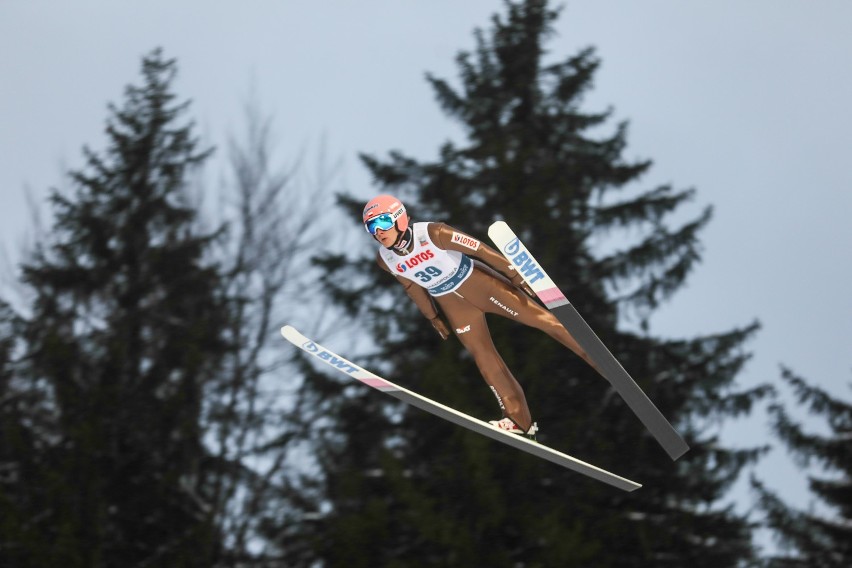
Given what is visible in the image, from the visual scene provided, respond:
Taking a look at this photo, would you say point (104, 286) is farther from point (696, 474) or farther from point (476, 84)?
point (696, 474)

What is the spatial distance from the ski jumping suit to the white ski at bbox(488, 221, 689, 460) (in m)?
0.12

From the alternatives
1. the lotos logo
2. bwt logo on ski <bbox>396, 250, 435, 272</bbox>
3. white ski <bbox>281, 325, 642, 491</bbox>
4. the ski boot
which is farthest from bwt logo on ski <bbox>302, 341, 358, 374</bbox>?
the lotos logo

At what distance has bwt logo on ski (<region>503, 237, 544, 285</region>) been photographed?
5.06m

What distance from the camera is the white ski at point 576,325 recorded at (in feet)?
16.5

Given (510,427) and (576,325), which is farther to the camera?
(510,427)

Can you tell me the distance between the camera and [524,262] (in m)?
5.09

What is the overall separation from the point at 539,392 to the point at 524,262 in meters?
7.48

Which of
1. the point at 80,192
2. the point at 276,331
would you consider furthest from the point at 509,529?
the point at 80,192

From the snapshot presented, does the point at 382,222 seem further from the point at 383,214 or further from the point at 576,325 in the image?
the point at 576,325

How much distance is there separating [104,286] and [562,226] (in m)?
6.47

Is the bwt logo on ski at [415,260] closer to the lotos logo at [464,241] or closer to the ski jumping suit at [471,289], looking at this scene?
the ski jumping suit at [471,289]

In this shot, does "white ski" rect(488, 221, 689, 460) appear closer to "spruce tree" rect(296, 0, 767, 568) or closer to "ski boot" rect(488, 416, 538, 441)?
"ski boot" rect(488, 416, 538, 441)

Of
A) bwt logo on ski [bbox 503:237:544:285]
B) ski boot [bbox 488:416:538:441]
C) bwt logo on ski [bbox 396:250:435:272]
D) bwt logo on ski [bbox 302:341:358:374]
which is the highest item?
bwt logo on ski [bbox 302:341:358:374]

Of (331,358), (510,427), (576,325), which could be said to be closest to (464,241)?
(576,325)
